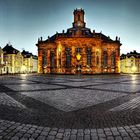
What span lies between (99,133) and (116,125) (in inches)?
33.0

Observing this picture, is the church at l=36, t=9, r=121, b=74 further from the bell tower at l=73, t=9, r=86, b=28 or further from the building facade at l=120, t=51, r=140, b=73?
the building facade at l=120, t=51, r=140, b=73

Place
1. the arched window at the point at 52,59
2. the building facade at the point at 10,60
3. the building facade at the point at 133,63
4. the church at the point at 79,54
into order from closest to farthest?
the church at the point at 79,54 < the arched window at the point at 52,59 < the building facade at the point at 10,60 < the building facade at the point at 133,63

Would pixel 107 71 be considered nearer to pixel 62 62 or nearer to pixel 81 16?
pixel 62 62

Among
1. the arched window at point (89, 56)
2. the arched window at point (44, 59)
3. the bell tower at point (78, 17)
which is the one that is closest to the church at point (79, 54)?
the arched window at point (89, 56)

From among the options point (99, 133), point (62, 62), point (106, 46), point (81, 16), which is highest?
point (81, 16)

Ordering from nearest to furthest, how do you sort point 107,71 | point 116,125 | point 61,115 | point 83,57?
1. point 116,125
2. point 61,115
3. point 83,57
4. point 107,71

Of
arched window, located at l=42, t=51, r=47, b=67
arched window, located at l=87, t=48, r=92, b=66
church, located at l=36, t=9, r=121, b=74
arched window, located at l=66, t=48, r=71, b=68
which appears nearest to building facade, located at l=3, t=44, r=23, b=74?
arched window, located at l=42, t=51, r=47, b=67

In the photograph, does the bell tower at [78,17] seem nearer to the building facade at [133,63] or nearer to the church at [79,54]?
the church at [79,54]

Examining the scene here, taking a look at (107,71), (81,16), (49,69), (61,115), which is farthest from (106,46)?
(61,115)

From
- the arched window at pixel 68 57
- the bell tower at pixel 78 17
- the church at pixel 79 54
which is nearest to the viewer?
the church at pixel 79 54

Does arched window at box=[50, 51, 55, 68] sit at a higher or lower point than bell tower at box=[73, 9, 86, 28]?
lower

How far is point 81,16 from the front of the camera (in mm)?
68312

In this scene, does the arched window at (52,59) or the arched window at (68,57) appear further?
the arched window at (52,59)

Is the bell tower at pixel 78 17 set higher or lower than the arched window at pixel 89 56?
higher
